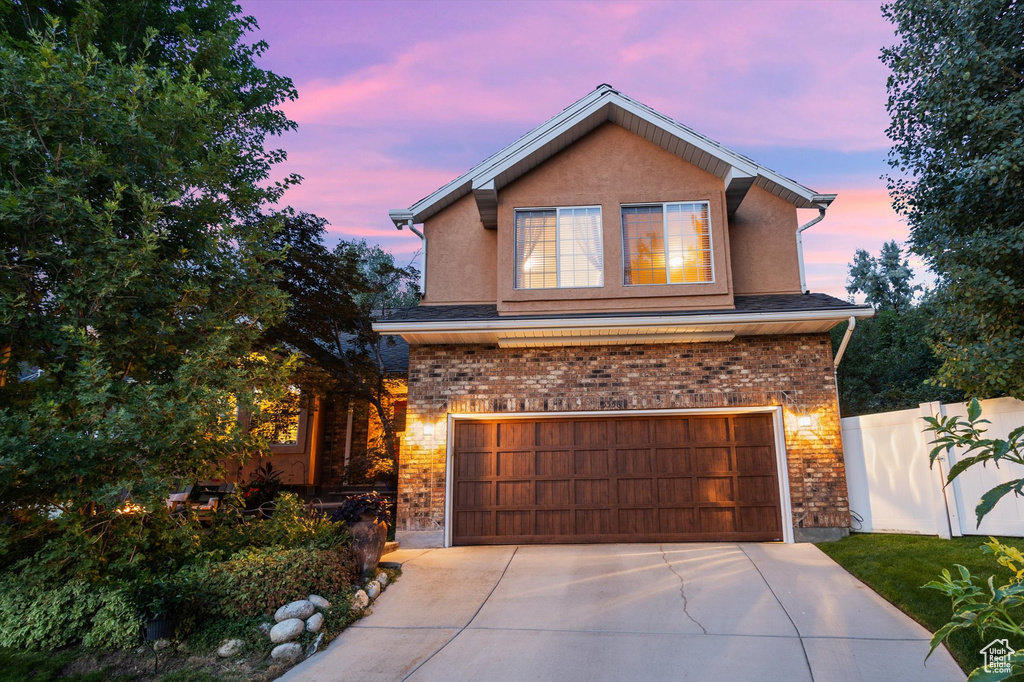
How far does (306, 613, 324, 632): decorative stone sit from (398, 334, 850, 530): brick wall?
353 cm

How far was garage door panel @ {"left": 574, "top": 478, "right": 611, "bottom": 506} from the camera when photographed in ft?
32.9

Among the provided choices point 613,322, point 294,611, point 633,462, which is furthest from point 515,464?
point 294,611

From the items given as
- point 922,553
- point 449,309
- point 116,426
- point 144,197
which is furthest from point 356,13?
point 922,553

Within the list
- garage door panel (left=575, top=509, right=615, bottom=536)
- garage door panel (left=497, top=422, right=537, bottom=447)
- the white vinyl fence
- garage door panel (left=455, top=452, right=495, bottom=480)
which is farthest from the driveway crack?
the white vinyl fence

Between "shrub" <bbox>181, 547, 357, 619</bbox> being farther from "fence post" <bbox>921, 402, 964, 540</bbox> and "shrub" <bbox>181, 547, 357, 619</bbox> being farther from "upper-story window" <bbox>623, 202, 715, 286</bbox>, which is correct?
"fence post" <bbox>921, 402, 964, 540</bbox>

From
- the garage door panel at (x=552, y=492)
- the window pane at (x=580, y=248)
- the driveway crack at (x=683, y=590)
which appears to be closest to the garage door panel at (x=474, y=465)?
the garage door panel at (x=552, y=492)

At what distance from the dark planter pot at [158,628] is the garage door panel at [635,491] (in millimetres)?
6507

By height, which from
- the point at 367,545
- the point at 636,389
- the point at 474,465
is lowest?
the point at 367,545

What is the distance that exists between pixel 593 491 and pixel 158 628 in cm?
634

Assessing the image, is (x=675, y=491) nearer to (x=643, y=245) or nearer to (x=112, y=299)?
(x=643, y=245)

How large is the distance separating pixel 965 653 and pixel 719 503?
478 cm

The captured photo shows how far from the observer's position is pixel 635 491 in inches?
395

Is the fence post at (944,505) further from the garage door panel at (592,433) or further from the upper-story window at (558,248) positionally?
the upper-story window at (558,248)

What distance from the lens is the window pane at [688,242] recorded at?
33.4 ft
